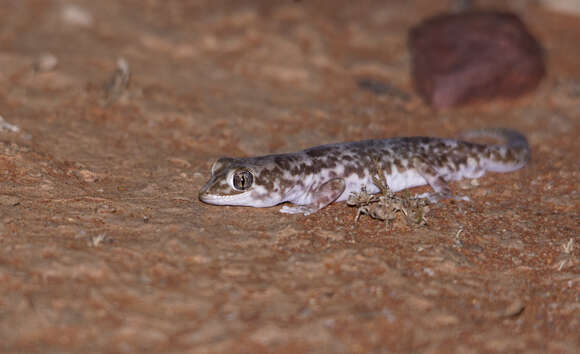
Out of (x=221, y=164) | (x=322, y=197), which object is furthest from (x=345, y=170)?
(x=221, y=164)

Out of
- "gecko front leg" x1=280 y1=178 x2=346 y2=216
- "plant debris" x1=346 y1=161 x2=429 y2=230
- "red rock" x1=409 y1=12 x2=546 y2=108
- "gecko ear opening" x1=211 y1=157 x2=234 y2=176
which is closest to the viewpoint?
"plant debris" x1=346 y1=161 x2=429 y2=230

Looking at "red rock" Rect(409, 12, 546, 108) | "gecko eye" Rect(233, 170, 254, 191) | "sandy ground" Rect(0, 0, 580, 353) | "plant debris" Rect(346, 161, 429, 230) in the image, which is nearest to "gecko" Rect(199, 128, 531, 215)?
"gecko eye" Rect(233, 170, 254, 191)

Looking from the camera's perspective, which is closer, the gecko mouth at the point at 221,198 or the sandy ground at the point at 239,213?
the sandy ground at the point at 239,213

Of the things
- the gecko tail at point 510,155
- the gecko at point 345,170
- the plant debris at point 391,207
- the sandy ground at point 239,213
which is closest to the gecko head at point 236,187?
the gecko at point 345,170

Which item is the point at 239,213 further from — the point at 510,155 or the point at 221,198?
the point at 510,155

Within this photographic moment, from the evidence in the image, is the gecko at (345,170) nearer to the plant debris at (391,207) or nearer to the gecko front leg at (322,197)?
the gecko front leg at (322,197)

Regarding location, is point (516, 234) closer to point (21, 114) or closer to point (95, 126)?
point (95, 126)

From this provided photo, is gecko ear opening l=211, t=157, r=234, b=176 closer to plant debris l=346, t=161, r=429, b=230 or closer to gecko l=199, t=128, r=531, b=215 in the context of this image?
gecko l=199, t=128, r=531, b=215

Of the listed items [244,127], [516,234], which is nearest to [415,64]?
[244,127]
